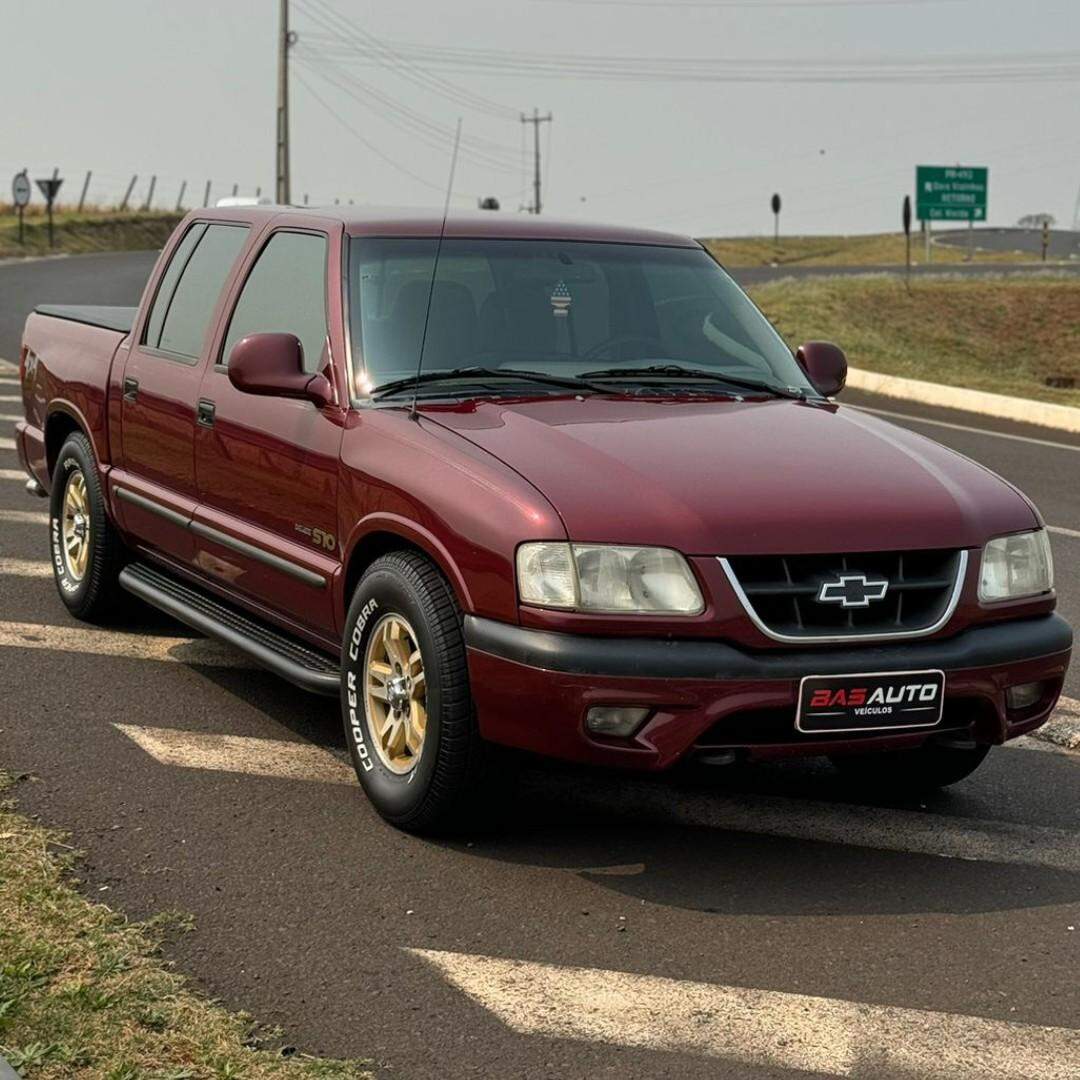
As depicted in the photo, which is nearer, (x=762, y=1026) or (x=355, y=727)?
(x=762, y=1026)

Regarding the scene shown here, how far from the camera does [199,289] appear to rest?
7.08 meters

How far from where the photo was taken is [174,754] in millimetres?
6047

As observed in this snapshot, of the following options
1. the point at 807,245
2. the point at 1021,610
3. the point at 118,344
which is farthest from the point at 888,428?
the point at 807,245

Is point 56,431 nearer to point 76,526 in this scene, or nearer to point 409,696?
point 76,526

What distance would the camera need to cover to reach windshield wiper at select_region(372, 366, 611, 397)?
18.9ft

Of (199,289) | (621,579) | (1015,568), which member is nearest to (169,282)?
(199,289)

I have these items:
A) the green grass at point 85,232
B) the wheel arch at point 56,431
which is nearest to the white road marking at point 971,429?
the wheel arch at point 56,431

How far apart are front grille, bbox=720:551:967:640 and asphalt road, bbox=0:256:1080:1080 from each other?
2.31 ft

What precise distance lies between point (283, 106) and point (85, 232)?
7475mm

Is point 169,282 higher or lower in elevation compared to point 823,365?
higher

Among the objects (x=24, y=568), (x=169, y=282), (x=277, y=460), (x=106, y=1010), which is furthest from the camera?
(x=24, y=568)

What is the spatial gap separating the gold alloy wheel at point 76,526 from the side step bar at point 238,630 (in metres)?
0.42

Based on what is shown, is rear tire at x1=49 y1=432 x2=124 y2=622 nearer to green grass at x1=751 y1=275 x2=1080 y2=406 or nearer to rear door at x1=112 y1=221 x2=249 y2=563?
rear door at x1=112 y1=221 x2=249 y2=563

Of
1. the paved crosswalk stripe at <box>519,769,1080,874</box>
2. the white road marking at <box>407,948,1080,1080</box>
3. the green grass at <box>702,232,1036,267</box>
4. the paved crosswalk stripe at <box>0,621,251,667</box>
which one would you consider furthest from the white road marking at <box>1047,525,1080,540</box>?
the green grass at <box>702,232,1036,267</box>
